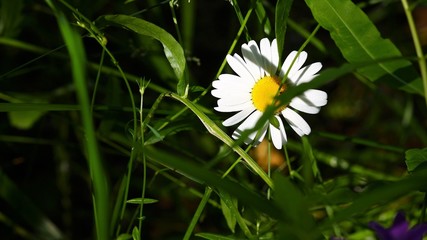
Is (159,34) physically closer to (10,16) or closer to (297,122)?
(297,122)

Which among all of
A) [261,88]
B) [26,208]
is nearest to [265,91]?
[261,88]

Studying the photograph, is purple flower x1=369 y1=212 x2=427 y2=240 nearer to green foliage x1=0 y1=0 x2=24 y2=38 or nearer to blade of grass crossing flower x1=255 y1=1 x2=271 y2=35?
blade of grass crossing flower x1=255 y1=1 x2=271 y2=35

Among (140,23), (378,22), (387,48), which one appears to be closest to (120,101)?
(140,23)

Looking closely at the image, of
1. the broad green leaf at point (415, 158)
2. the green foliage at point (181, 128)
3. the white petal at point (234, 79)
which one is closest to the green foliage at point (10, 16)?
the green foliage at point (181, 128)

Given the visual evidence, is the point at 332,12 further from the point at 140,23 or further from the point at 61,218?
the point at 61,218

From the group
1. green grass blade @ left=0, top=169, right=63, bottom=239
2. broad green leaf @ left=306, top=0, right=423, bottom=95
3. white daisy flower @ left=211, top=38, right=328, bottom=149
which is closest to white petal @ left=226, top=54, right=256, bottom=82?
white daisy flower @ left=211, top=38, right=328, bottom=149

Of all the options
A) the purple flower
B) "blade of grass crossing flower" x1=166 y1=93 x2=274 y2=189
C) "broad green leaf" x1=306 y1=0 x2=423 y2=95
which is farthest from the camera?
"broad green leaf" x1=306 y1=0 x2=423 y2=95
